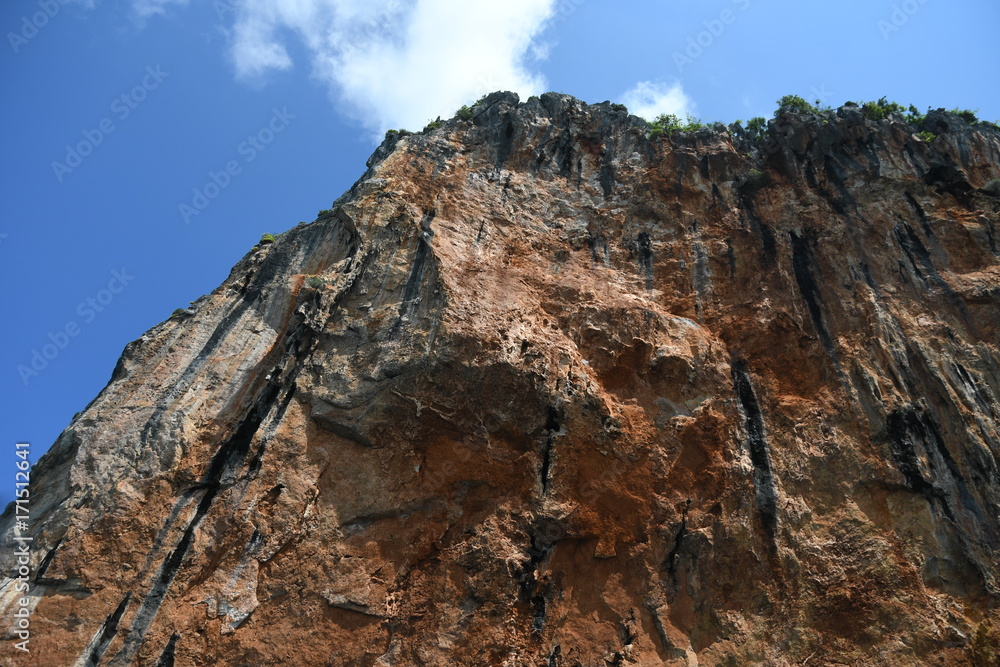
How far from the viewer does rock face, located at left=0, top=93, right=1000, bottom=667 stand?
10648 millimetres

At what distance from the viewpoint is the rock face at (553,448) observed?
10648 mm

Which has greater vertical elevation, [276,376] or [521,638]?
[276,376]

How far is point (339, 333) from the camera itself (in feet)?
44.9

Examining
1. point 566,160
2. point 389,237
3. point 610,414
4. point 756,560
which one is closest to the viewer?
point 756,560

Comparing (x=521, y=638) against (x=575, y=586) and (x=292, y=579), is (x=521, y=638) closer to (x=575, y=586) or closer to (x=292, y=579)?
(x=575, y=586)

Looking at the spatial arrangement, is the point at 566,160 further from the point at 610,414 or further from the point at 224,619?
the point at 224,619

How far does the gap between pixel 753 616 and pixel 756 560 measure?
103 cm

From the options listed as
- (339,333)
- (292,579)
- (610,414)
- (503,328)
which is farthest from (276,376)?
(610,414)

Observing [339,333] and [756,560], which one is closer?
[756,560]

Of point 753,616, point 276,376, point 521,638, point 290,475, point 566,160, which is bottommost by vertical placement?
point 521,638

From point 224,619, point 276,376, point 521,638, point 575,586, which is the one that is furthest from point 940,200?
point 224,619

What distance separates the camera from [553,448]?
1252 cm

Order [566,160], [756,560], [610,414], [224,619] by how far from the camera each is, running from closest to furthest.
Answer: [224,619] → [756,560] → [610,414] → [566,160]

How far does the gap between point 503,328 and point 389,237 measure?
4253 millimetres
